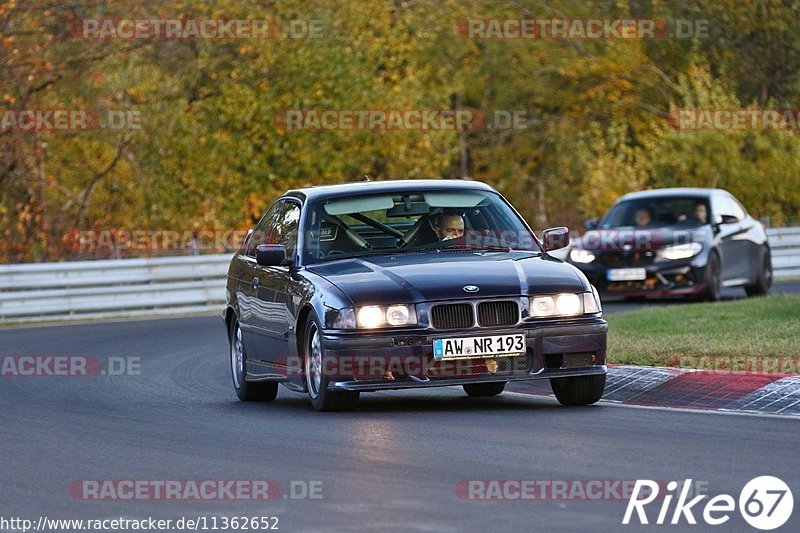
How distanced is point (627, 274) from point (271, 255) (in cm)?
1224

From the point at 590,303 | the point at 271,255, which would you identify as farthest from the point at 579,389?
the point at 271,255

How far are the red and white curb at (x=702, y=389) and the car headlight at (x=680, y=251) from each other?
10661mm

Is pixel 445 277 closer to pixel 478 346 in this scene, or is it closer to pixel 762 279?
pixel 478 346

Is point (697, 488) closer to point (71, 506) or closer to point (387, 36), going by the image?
point (71, 506)

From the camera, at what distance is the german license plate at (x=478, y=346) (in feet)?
38.1

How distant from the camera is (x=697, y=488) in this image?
8242 millimetres

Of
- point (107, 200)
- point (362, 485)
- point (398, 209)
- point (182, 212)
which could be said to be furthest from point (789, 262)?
point (362, 485)

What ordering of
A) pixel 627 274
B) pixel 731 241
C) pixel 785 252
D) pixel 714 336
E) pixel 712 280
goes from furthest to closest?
pixel 785 252 → pixel 731 241 → pixel 627 274 → pixel 712 280 → pixel 714 336

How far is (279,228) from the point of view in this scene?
14133mm

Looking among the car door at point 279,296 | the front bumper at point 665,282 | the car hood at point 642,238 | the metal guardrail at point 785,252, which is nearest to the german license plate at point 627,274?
the front bumper at point 665,282

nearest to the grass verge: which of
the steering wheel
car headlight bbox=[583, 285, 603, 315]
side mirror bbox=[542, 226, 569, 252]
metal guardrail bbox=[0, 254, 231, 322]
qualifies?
side mirror bbox=[542, 226, 569, 252]

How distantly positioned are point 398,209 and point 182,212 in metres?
26.5

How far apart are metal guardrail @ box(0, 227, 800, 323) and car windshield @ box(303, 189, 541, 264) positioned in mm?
14341

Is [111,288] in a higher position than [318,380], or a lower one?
lower
